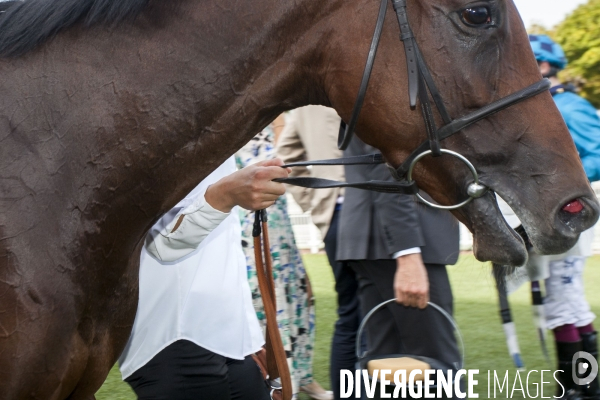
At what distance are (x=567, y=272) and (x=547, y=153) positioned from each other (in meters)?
2.36

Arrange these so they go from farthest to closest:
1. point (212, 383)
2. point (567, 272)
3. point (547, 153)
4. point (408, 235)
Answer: point (567, 272), point (408, 235), point (212, 383), point (547, 153)

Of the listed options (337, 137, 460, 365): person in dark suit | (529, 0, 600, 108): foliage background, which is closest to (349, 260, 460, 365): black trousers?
(337, 137, 460, 365): person in dark suit

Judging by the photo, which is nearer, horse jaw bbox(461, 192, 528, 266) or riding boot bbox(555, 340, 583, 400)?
horse jaw bbox(461, 192, 528, 266)

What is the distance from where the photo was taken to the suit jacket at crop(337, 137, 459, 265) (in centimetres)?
277

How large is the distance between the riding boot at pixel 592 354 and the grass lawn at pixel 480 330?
1.15ft

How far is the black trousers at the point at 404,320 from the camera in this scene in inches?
110

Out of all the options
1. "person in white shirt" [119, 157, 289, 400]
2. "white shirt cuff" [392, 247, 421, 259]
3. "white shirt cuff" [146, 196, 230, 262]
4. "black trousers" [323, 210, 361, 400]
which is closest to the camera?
"white shirt cuff" [146, 196, 230, 262]

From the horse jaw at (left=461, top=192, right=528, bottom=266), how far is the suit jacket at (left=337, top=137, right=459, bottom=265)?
98cm

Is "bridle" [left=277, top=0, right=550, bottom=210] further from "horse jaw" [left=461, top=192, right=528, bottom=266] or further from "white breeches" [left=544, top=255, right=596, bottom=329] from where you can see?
"white breeches" [left=544, top=255, right=596, bottom=329]

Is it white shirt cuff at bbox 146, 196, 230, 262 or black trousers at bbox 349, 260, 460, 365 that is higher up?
white shirt cuff at bbox 146, 196, 230, 262

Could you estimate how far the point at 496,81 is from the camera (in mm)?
1666

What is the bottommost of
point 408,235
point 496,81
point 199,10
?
point 408,235

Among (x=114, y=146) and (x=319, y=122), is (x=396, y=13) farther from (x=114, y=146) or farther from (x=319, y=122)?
(x=319, y=122)

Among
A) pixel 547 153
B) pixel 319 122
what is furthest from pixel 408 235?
pixel 547 153
